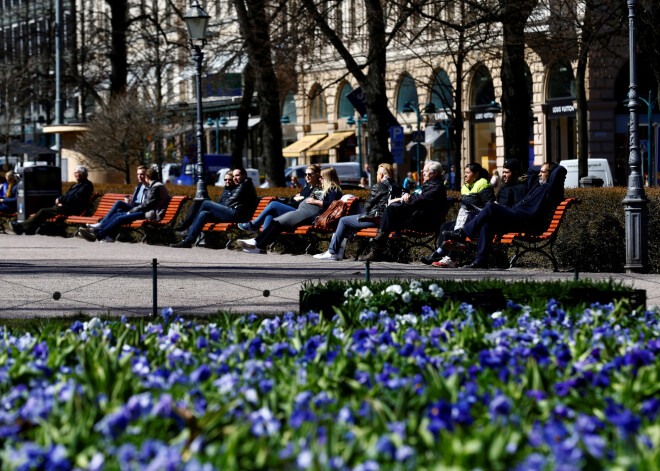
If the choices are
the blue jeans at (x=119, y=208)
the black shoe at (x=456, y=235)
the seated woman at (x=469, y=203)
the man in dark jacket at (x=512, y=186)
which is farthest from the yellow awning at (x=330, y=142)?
the black shoe at (x=456, y=235)

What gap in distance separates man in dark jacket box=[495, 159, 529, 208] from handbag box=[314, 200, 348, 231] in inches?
85.5

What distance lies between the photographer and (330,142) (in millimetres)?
59312

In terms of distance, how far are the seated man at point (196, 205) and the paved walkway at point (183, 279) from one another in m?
1.85

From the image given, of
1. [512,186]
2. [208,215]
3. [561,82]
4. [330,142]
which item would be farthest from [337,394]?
[330,142]

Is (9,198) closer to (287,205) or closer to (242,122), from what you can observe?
(242,122)

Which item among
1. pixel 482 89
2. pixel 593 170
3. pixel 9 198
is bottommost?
pixel 9 198

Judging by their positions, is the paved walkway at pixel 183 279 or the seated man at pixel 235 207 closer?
the paved walkway at pixel 183 279

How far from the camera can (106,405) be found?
4.52m

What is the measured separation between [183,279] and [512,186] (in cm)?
460

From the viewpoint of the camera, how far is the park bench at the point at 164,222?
21047mm

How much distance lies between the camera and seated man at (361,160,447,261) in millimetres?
15547

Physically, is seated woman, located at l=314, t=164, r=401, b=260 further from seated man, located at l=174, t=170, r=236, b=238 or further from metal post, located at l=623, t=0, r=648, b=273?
seated man, located at l=174, t=170, r=236, b=238

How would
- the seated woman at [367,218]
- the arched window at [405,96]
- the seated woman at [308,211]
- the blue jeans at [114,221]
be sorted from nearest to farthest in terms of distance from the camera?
the seated woman at [367,218] < the seated woman at [308,211] < the blue jeans at [114,221] < the arched window at [405,96]

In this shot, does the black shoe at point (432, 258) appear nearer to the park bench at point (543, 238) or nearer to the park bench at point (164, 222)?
the park bench at point (543, 238)
